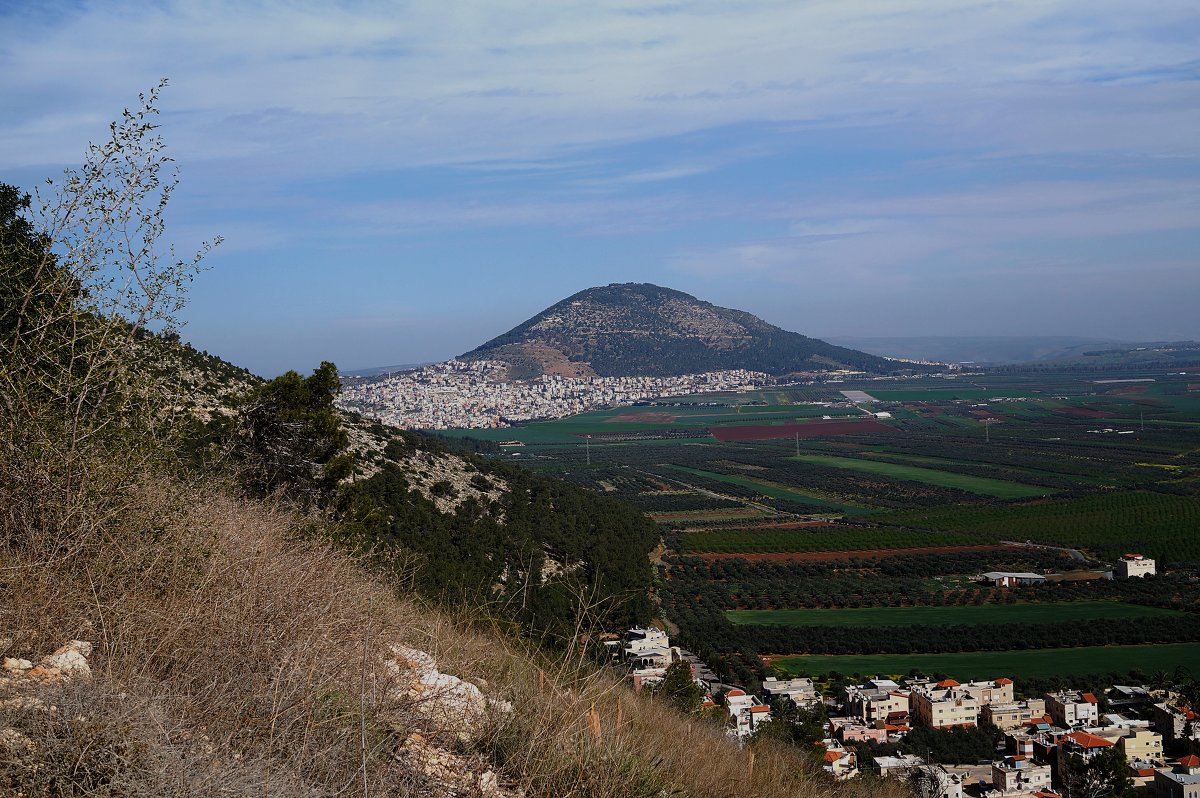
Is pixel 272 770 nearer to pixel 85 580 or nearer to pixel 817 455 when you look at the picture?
pixel 85 580

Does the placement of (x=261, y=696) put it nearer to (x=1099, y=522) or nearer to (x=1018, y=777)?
(x=1018, y=777)

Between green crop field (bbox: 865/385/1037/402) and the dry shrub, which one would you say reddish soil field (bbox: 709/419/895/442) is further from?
the dry shrub

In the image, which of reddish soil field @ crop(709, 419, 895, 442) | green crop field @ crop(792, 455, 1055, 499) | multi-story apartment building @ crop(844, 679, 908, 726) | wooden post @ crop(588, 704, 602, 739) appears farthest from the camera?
reddish soil field @ crop(709, 419, 895, 442)

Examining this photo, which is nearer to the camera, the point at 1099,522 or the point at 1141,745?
the point at 1141,745

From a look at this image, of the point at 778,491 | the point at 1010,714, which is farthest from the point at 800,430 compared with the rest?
the point at 1010,714

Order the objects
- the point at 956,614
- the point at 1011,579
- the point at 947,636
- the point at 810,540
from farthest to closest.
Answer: the point at 810,540 → the point at 1011,579 → the point at 956,614 → the point at 947,636

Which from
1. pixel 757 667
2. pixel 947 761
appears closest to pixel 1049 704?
pixel 947 761

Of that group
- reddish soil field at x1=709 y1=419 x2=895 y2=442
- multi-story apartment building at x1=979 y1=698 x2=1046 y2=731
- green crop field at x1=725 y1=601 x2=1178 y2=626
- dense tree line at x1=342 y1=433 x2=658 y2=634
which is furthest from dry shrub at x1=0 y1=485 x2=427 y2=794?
reddish soil field at x1=709 y1=419 x2=895 y2=442
